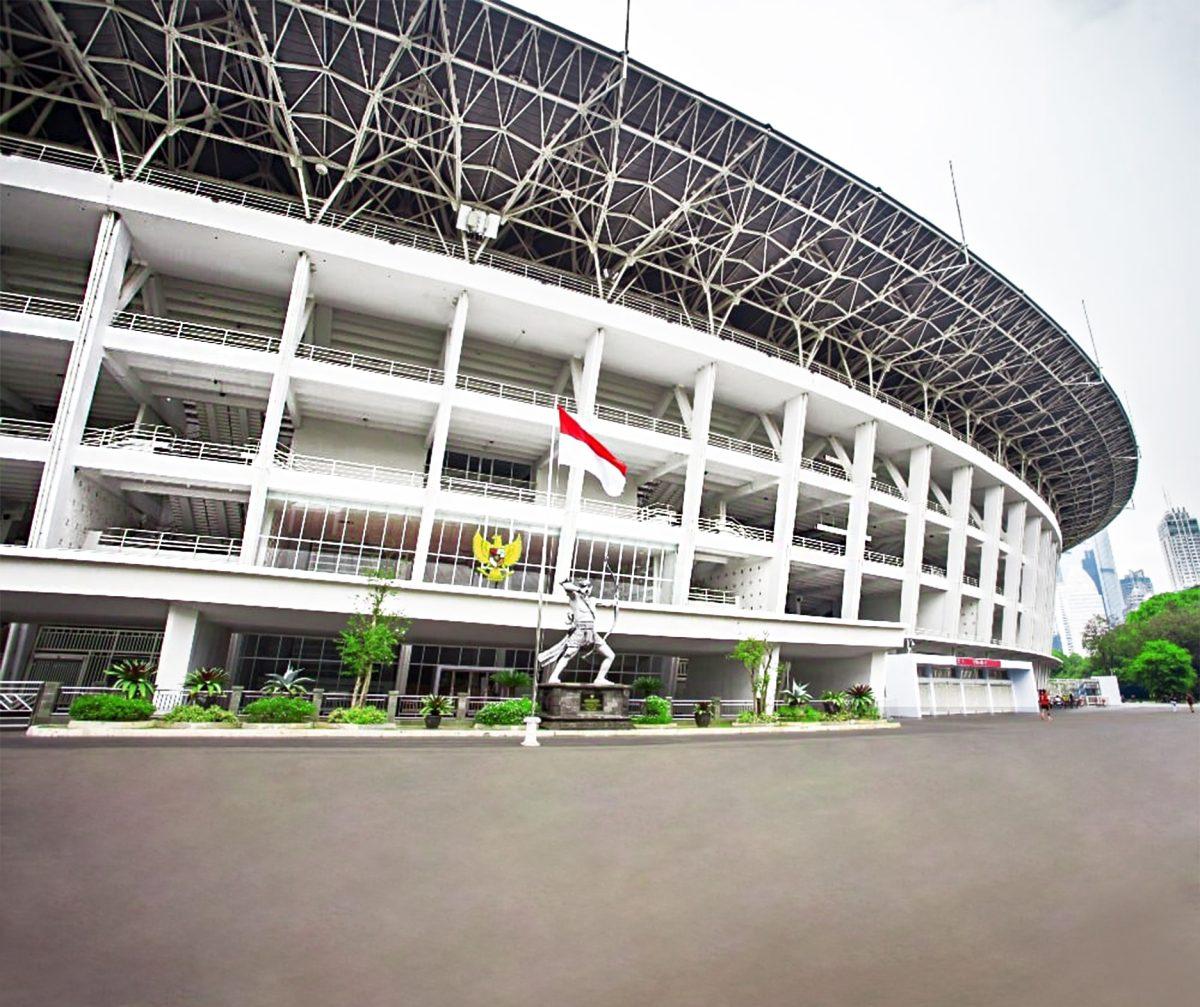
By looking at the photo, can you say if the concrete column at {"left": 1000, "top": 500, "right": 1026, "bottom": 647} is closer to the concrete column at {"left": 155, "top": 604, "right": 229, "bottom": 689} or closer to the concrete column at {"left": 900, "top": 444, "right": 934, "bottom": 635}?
the concrete column at {"left": 900, "top": 444, "right": 934, "bottom": 635}

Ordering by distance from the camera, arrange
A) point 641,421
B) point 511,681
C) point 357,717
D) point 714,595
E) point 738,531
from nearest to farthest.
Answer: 1. point 357,717
2. point 511,681
3. point 641,421
4. point 738,531
5. point 714,595

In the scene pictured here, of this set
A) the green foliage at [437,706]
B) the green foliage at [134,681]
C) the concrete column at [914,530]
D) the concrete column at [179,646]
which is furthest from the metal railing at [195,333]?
the concrete column at [914,530]

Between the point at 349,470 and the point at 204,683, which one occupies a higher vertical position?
the point at 349,470

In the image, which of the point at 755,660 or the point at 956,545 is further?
the point at 956,545

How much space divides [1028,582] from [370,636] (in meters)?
57.3

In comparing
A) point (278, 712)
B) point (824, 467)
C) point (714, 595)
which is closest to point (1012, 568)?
point (824, 467)

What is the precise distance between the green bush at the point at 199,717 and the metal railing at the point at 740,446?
2636 cm

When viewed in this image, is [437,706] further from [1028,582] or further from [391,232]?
[1028,582]

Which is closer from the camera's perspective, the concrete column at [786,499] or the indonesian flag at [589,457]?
the indonesian flag at [589,457]

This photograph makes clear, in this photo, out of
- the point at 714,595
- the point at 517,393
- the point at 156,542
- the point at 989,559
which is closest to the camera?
the point at 156,542

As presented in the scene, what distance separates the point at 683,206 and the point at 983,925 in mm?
31758

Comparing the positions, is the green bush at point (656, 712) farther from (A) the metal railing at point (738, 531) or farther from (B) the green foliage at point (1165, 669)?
(B) the green foliage at point (1165, 669)

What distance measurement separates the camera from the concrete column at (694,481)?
106 ft

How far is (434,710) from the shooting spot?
21062 mm
